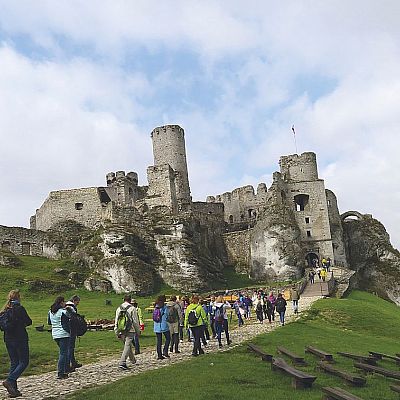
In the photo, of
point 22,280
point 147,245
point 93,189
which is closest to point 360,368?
point 22,280

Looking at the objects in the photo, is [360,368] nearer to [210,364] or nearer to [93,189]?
[210,364]

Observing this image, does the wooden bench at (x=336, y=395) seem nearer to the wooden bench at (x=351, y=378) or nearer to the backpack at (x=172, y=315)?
the wooden bench at (x=351, y=378)

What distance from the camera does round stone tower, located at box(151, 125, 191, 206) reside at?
72000 millimetres

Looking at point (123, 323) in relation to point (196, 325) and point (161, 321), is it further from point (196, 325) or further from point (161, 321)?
point (196, 325)

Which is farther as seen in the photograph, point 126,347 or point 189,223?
point 189,223

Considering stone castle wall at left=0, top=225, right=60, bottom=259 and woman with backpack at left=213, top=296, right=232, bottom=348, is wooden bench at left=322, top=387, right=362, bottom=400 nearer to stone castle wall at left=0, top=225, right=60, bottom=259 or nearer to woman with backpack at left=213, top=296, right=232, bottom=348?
woman with backpack at left=213, top=296, right=232, bottom=348

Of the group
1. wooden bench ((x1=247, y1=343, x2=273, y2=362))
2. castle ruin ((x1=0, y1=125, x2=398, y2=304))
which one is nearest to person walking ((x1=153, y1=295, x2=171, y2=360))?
wooden bench ((x1=247, y1=343, x2=273, y2=362))

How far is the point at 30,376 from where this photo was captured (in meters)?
17.6

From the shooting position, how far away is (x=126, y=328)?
58.5ft

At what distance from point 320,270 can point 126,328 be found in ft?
148

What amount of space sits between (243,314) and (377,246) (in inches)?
1767

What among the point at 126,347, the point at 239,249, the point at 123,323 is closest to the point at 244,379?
the point at 126,347

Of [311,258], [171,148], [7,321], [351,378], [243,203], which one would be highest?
[171,148]

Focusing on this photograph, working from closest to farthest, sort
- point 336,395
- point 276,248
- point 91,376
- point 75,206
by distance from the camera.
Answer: point 336,395
point 91,376
point 276,248
point 75,206
